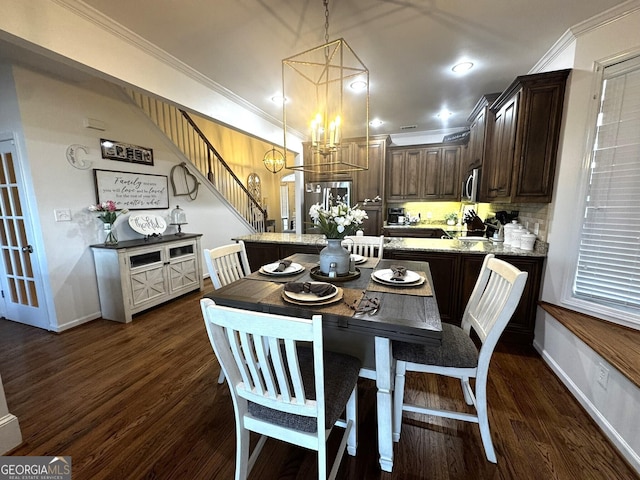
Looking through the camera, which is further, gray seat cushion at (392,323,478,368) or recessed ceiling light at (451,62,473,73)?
recessed ceiling light at (451,62,473,73)

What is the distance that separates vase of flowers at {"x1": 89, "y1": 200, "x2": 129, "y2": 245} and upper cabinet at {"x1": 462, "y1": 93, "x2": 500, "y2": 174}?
4.31m

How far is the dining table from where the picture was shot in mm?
1216

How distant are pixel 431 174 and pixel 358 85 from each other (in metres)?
2.55

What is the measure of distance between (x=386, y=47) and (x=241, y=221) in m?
4.07

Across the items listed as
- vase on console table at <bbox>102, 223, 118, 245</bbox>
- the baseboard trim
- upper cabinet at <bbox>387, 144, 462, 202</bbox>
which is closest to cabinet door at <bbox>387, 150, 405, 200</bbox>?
upper cabinet at <bbox>387, 144, 462, 202</bbox>

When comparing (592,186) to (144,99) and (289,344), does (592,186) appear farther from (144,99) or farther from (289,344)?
(144,99)

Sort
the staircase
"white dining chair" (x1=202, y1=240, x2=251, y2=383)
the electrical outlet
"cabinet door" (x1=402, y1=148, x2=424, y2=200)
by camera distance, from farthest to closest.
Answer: "cabinet door" (x1=402, y1=148, x2=424, y2=200) → the staircase → "white dining chair" (x1=202, y1=240, x2=251, y2=383) → the electrical outlet

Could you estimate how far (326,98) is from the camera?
1.78 meters

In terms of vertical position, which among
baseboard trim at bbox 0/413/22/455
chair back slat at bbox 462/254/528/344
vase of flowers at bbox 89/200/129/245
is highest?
vase of flowers at bbox 89/200/129/245

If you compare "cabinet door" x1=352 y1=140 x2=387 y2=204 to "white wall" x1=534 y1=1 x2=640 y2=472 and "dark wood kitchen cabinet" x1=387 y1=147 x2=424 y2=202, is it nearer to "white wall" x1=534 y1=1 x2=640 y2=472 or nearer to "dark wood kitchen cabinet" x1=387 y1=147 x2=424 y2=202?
"dark wood kitchen cabinet" x1=387 y1=147 x2=424 y2=202

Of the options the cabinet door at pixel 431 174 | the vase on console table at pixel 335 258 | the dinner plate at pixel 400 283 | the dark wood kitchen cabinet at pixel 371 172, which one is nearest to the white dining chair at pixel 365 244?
the vase on console table at pixel 335 258

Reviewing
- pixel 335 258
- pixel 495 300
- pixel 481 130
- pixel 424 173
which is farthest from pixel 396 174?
pixel 495 300

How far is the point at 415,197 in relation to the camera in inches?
200

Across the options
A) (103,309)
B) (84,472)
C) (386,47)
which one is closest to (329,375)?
(84,472)
